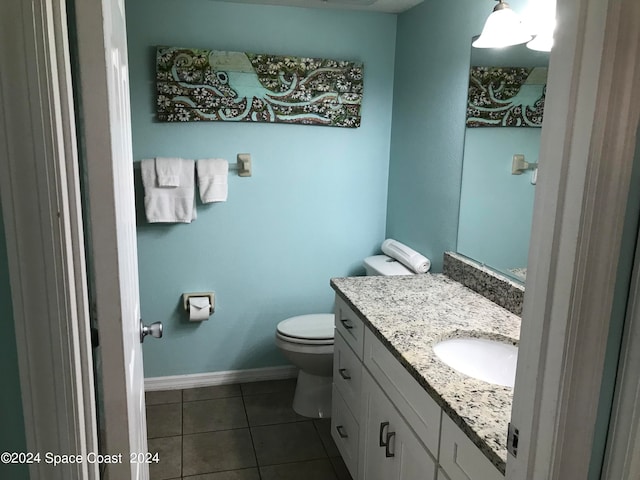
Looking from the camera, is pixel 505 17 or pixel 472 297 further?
pixel 472 297

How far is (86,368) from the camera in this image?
0.82m

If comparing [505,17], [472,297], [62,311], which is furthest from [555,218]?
[472,297]

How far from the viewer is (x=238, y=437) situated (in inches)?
102

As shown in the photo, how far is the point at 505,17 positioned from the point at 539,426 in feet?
4.54

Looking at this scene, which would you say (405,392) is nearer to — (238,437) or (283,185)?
(238,437)

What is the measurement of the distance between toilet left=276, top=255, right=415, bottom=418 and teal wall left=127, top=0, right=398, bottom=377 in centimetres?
32

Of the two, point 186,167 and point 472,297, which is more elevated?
point 186,167

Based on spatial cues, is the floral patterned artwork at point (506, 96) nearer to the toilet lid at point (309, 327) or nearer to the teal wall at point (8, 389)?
the toilet lid at point (309, 327)

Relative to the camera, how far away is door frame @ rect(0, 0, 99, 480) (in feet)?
2.27

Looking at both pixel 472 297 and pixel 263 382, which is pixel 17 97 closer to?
pixel 472 297

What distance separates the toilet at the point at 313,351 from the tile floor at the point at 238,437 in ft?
0.28

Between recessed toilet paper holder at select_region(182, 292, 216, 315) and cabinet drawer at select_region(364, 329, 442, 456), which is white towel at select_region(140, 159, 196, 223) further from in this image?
cabinet drawer at select_region(364, 329, 442, 456)

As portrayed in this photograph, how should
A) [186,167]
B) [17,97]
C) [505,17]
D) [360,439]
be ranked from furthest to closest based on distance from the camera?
[186,167] → [360,439] → [505,17] → [17,97]

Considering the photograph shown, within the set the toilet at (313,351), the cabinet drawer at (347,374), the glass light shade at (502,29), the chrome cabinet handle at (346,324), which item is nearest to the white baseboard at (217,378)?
the toilet at (313,351)
